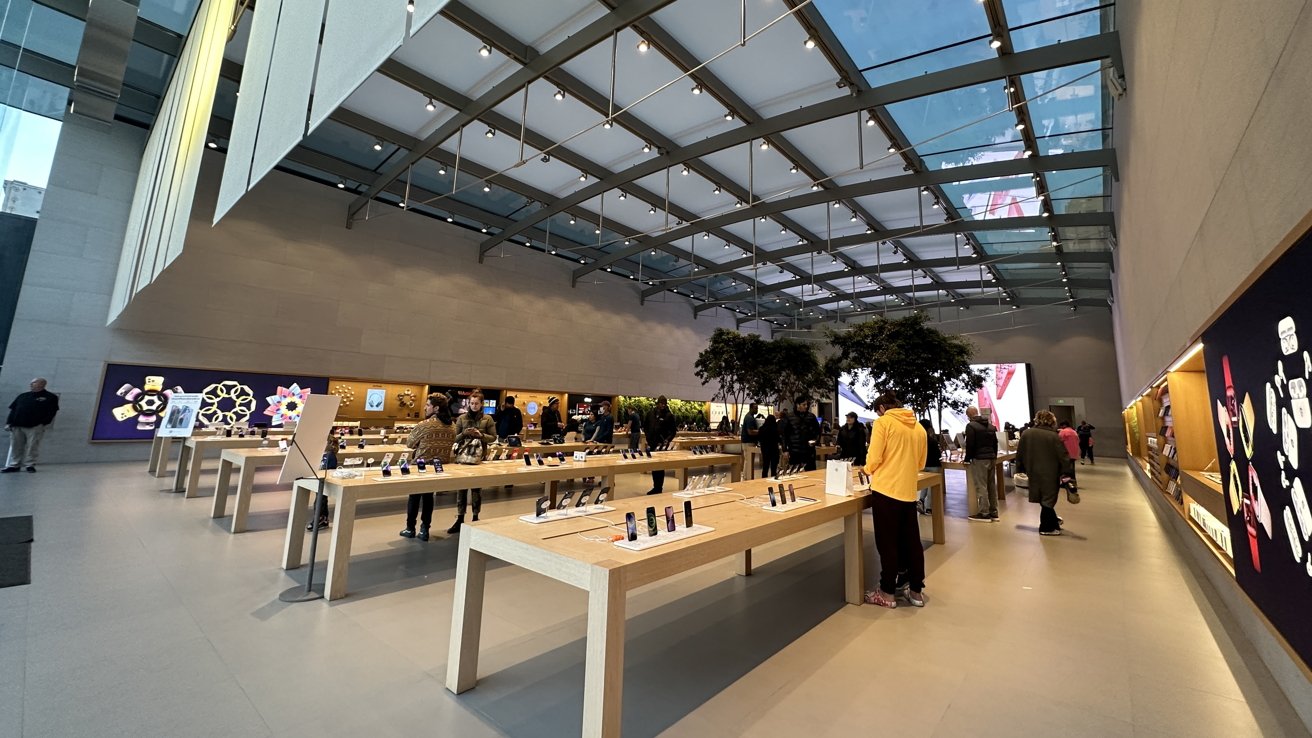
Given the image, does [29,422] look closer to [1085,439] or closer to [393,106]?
[393,106]

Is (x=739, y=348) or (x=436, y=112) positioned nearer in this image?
(x=436, y=112)

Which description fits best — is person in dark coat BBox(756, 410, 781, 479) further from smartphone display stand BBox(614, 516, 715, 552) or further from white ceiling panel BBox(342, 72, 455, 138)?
white ceiling panel BBox(342, 72, 455, 138)

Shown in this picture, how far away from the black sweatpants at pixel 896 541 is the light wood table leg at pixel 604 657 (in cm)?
244

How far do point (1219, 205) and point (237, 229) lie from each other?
13.7 meters

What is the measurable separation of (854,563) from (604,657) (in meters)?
2.44

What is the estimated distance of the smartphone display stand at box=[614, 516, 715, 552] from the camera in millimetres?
2088

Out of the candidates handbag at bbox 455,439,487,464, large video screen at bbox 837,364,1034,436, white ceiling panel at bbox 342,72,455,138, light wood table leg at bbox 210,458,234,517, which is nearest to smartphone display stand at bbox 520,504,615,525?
handbag at bbox 455,439,487,464

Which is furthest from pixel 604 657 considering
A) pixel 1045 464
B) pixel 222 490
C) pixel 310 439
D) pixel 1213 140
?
pixel 1045 464

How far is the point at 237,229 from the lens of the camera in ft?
31.7

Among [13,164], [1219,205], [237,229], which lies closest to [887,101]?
[1219,205]

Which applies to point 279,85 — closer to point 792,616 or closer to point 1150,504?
point 792,616

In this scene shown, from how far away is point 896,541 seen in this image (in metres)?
3.45

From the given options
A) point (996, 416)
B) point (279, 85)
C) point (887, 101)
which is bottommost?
point (996, 416)

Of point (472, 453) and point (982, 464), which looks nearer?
point (472, 453)
